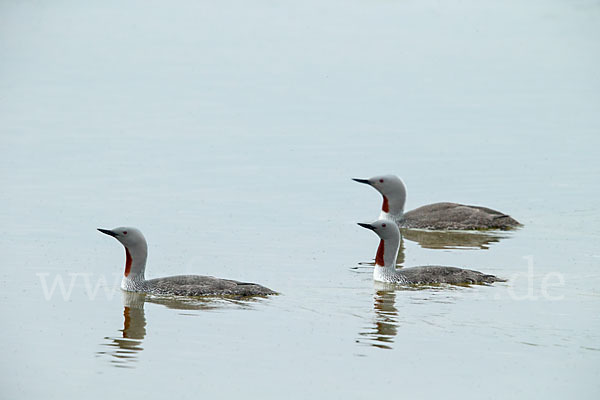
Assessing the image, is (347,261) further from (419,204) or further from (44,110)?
(44,110)

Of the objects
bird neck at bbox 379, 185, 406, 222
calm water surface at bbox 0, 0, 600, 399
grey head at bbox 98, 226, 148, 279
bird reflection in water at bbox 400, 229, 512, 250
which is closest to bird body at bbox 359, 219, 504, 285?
calm water surface at bbox 0, 0, 600, 399

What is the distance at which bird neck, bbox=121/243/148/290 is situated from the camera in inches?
571

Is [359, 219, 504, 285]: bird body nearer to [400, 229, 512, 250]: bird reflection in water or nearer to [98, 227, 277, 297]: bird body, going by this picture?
[98, 227, 277, 297]: bird body

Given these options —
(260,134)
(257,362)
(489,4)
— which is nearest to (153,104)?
(260,134)

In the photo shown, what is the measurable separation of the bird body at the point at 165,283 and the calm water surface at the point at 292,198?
0.20 meters

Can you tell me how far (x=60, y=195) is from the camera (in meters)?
19.6

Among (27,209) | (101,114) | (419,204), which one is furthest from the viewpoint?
(101,114)

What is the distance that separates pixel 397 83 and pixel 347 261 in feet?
51.9

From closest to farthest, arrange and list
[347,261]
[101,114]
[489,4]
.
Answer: [347,261]
[101,114]
[489,4]

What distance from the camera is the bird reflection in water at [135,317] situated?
1242 cm

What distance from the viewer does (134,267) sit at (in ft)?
47.6

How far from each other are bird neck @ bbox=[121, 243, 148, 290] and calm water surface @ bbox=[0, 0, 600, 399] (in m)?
0.22

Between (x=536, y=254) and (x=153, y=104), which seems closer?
(x=536, y=254)

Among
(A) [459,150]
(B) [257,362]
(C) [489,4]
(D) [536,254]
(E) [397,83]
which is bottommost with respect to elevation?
(B) [257,362]
